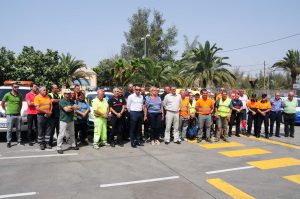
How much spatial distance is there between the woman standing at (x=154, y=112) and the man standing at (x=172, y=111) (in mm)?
252

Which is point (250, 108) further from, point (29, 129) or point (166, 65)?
point (166, 65)

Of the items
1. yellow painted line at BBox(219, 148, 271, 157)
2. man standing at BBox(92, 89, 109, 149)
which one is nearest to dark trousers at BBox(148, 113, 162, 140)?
man standing at BBox(92, 89, 109, 149)

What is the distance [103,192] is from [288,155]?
229 inches

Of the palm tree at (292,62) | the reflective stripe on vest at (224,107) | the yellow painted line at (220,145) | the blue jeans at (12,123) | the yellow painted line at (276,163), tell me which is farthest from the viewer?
the palm tree at (292,62)

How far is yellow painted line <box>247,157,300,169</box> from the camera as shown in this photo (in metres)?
7.78

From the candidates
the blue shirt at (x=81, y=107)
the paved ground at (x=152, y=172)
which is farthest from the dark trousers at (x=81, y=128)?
the paved ground at (x=152, y=172)

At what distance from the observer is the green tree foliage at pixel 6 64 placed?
72.1ft

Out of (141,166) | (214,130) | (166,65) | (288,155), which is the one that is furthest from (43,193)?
(166,65)

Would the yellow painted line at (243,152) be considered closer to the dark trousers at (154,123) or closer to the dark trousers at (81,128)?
the dark trousers at (154,123)

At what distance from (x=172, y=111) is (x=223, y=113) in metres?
2.01

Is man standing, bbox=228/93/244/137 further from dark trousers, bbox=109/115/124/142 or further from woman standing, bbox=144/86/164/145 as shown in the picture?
dark trousers, bbox=109/115/124/142

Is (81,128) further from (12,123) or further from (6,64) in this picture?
(6,64)

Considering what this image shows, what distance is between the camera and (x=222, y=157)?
8.59m

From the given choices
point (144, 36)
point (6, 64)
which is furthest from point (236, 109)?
point (144, 36)
